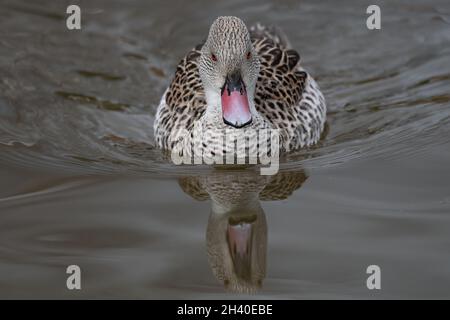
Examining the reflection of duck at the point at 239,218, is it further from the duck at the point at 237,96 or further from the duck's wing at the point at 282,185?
the duck at the point at 237,96

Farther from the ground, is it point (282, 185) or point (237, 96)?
point (237, 96)

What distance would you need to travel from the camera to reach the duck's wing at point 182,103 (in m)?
9.21

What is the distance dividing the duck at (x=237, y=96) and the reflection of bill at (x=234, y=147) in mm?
12

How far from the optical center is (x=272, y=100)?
30.4 feet

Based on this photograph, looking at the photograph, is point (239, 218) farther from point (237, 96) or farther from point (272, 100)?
point (272, 100)

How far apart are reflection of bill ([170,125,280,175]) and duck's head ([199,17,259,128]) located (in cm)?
19

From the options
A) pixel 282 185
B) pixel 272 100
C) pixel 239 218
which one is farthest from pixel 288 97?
pixel 239 218

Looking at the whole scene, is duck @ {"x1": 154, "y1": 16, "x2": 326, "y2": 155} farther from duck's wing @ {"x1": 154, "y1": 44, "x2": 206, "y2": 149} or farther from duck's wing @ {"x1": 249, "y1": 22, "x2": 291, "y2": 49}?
duck's wing @ {"x1": 249, "y1": 22, "x2": 291, "y2": 49}

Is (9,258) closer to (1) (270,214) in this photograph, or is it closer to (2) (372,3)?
(1) (270,214)

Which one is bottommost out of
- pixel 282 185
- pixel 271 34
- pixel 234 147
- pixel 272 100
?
pixel 282 185

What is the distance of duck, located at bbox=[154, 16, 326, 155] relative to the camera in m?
8.27

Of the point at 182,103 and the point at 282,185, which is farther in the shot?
the point at 182,103

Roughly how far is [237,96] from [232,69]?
0.81ft

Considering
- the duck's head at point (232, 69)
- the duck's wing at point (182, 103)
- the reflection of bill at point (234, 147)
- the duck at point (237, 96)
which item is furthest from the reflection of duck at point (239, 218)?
the duck's wing at point (182, 103)
